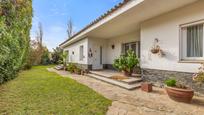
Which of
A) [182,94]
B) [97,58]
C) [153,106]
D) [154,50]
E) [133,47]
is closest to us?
[153,106]

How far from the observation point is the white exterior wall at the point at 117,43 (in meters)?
10.2

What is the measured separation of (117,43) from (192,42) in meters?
6.78

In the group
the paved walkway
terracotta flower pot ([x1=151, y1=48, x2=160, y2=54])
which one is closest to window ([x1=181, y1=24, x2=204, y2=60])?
terracotta flower pot ([x1=151, y1=48, x2=160, y2=54])

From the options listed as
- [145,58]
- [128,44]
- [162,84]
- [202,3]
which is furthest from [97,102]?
[128,44]

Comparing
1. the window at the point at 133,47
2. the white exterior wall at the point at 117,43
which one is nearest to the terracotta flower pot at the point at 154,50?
the window at the point at 133,47

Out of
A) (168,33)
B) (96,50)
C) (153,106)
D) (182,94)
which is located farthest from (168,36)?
(96,50)

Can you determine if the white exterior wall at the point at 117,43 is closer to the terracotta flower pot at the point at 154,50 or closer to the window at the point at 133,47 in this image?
the window at the point at 133,47

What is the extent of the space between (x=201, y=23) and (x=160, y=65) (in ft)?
7.86

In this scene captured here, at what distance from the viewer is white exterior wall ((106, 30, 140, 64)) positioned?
10.2 m

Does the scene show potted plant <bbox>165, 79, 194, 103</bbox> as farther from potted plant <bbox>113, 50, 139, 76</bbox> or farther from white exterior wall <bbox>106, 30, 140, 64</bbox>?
white exterior wall <bbox>106, 30, 140, 64</bbox>

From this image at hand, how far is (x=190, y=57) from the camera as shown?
567 centimetres

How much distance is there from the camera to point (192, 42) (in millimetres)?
5645

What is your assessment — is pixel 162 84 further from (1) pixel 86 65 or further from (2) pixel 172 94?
(1) pixel 86 65

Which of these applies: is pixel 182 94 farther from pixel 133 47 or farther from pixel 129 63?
pixel 133 47
